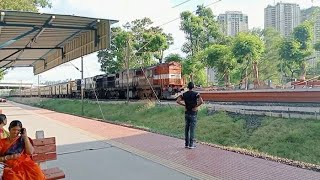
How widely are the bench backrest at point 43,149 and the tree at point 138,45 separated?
34638 mm

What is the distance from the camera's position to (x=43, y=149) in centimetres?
510

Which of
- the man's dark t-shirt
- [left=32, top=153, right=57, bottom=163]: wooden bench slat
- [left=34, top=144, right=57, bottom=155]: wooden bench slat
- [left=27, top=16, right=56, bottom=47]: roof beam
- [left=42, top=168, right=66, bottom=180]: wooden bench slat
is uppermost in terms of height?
[left=27, top=16, right=56, bottom=47]: roof beam

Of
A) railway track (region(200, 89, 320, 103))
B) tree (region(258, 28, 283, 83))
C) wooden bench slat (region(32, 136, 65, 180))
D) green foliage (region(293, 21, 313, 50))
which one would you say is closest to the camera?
wooden bench slat (region(32, 136, 65, 180))

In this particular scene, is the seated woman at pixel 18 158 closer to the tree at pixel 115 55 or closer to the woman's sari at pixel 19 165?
the woman's sari at pixel 19 165

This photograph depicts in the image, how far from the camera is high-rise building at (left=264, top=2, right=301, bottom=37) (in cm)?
5528

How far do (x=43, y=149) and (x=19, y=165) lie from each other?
0.87 m


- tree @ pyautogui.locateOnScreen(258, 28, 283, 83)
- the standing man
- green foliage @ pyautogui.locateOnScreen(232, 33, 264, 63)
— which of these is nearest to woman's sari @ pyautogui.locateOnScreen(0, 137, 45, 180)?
the standing man

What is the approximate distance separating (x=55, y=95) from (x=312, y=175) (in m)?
54.0

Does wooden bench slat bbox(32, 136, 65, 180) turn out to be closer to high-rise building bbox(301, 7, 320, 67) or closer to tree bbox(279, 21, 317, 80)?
tree bbox(279, 21, 317, 80)

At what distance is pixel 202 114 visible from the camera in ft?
55.3

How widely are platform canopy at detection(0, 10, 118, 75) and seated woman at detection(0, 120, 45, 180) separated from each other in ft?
11.5

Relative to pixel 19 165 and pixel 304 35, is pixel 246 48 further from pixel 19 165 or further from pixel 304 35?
pixel 19 165

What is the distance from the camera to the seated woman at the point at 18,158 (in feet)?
13.8

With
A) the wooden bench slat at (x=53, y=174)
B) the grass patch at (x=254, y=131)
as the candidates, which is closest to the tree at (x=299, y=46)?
the grass patch at (x=254, y=131)
